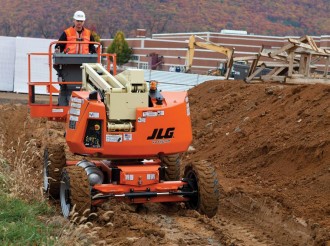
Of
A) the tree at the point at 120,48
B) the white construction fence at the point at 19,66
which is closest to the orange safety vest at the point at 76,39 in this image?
the white construction fence at the point at 19,66

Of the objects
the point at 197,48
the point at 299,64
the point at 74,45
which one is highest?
the point at 74,45

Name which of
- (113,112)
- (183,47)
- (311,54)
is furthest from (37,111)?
(183,47)

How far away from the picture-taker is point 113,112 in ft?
32.8

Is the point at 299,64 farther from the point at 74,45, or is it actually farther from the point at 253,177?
the point at 74,45

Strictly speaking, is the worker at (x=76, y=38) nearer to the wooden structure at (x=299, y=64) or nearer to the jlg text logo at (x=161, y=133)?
the jlg text logo at (x=161, y=133)

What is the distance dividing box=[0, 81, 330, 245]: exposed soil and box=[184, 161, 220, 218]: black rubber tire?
0.17 m

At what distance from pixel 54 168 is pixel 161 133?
2026 mm

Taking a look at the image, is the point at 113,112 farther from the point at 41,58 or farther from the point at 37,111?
the point at 41,58

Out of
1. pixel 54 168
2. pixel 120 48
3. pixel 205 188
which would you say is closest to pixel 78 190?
pixel 54 168

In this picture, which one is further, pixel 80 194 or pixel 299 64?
pixel 299 64

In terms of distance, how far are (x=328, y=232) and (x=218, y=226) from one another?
160 centimetres

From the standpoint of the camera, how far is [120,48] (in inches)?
3413

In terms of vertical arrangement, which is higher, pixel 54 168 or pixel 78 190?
pixel 78 190

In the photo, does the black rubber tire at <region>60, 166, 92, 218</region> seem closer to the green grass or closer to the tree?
the green grass
